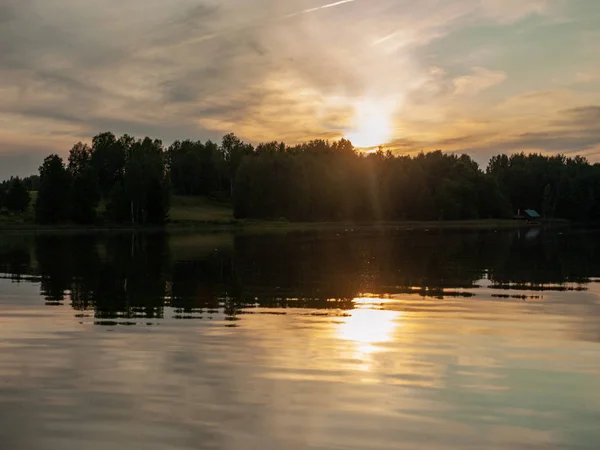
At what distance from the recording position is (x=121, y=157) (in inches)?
7653

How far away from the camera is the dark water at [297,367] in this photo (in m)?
9.19

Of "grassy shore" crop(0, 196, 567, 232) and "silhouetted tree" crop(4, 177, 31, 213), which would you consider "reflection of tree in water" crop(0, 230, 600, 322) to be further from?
"silhouetted tree" crop(4, 177, 31, 213)

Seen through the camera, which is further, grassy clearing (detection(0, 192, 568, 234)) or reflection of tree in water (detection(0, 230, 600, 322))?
grassy clearing (detection(0, 192, 568, 234))

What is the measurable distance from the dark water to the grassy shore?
9028cm

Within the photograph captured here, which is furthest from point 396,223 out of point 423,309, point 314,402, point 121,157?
point 314,402

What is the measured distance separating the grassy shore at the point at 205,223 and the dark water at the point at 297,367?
90.3m

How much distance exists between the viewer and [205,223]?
13525 cm

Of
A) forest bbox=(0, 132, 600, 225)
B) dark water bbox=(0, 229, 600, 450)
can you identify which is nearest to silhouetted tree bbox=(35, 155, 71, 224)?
forest bbox=(0, 132, 600, 225)

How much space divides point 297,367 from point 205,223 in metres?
124

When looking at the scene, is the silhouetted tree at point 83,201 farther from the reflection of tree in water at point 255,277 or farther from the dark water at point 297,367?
the dark water at point 297,367

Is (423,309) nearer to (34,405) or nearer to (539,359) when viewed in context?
(539,359)

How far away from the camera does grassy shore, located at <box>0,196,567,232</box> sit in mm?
113438

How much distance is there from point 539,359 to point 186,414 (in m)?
8.51

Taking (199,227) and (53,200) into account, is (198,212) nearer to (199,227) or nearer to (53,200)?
(199,227)
